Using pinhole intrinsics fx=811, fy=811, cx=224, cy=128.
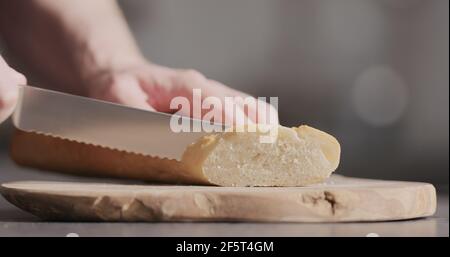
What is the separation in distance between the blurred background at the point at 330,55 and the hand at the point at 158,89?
2.28 ft

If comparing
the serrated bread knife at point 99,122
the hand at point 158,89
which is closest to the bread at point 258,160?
the serrated bread knife at point 99,122

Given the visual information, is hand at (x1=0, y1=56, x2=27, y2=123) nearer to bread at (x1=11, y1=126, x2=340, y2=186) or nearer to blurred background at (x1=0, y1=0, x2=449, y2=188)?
bread at (x1=11, y1=126, x2=340, y2=186)

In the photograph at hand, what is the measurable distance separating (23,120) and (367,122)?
1.06 meters

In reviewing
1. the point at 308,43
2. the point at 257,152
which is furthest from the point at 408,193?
the point at 308,43

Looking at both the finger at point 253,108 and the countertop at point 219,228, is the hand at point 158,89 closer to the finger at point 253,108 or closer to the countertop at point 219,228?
the finger at point 253,108

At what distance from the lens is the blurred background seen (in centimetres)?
198

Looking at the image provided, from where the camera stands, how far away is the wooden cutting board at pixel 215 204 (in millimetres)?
887

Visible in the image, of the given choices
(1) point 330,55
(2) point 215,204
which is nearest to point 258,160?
(2) point 215,204

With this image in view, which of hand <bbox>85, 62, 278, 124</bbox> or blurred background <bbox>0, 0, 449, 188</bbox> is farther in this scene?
blurred background <bbox>0, 0, 449, 188</bbox>

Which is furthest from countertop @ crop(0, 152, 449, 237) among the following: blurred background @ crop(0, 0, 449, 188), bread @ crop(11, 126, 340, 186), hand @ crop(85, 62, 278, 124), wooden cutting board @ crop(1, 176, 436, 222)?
blurred background @ crop(0, 0, 449, 188)

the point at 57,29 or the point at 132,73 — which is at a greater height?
the point at 57,29

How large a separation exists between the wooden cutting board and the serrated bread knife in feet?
0.50
